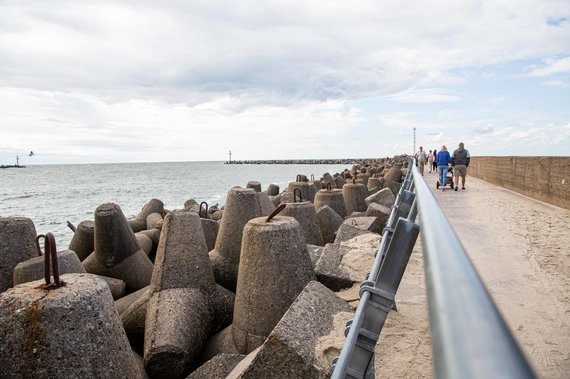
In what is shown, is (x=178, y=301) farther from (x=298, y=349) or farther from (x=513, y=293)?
(x=513, y=293)

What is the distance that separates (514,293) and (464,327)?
3851 mm

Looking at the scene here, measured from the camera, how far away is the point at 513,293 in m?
3.72

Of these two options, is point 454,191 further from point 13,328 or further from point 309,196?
point 13,328

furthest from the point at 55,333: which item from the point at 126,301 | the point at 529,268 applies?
the point at 529,268

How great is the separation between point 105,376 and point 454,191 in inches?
504

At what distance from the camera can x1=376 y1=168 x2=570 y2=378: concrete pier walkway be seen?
2484 millimetres

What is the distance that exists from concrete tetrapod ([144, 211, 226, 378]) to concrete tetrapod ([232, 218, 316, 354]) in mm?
560

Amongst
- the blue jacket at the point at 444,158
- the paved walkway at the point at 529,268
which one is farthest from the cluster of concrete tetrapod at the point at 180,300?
the blue jacket at the point at 444,158

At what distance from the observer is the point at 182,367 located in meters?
3.57

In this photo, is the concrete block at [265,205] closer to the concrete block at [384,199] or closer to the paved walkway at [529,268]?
the concrete block at [384,199]

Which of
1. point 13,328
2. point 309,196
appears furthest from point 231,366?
point 309,196

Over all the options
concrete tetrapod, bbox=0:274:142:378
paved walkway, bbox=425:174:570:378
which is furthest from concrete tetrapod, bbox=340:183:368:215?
concrete tetrapod, bbox=0:274:142:378

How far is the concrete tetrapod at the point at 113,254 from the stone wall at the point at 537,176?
859cm

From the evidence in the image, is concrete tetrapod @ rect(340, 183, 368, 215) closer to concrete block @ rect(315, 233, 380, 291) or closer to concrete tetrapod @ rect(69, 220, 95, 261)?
concrete block @ rect(315, 233, 380, 291)
